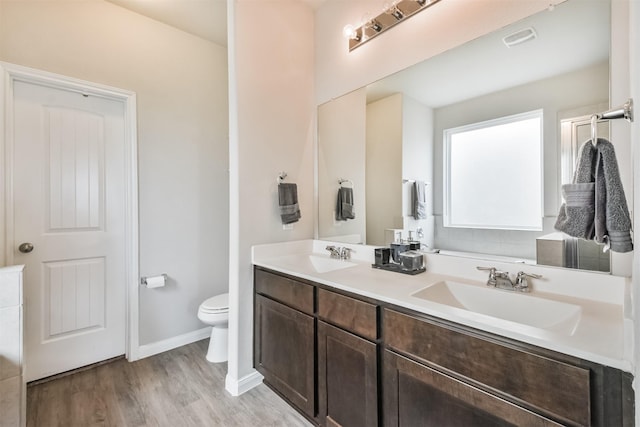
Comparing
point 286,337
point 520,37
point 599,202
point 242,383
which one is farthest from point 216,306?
point 520,37

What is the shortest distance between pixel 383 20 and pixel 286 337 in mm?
1991

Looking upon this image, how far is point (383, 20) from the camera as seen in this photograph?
1750 millimetres

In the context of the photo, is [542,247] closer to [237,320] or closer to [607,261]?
[607,261]

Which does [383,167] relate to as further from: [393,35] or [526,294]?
[526,294]

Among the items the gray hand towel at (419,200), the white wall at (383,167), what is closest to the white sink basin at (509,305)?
the gray hand towel at (419,200)

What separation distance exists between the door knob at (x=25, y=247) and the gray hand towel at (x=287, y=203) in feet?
5.46

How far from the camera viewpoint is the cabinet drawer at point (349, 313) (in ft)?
3.95

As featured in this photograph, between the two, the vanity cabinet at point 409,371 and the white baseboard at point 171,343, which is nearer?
the vanity cabinet at point 409,371

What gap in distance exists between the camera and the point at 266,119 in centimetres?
199

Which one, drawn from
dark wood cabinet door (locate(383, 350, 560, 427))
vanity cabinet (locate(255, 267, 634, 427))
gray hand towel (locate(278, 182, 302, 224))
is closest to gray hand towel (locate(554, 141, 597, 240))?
vanity cabinet (locate(255, 267, 634, 427))

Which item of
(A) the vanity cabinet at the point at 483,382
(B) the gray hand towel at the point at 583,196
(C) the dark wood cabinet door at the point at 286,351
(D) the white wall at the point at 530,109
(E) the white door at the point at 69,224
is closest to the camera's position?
(A) the vanity cabinet at the point at 483,382

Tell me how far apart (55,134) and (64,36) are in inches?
26.5

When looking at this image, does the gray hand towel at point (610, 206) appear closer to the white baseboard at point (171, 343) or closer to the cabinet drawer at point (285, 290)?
the cabinet drawer at point (285, 290)

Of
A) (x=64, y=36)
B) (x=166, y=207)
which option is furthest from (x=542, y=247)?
(x=64, y=36)
